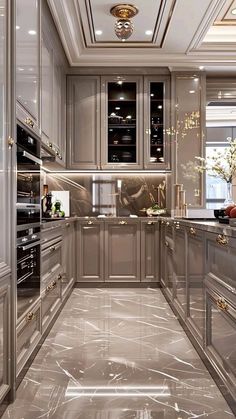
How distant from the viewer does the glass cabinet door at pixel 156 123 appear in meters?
5.24

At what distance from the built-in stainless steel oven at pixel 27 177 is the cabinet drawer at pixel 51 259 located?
15.6 inches

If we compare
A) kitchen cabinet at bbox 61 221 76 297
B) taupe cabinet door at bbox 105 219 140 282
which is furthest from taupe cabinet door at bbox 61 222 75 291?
taupe cabinet door at bbox 105 219 140 282

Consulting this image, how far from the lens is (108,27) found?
14.5 feet

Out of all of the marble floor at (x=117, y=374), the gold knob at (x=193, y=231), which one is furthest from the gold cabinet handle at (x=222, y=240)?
the marble floor at (x=117, y=374)

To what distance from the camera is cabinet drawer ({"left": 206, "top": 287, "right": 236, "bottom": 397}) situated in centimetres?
184

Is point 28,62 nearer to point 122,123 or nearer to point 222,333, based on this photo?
point 222,333

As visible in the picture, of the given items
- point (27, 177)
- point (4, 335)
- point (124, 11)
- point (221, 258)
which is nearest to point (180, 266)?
point (221, 258)

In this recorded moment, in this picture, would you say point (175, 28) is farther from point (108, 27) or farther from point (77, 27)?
point (77, 27)

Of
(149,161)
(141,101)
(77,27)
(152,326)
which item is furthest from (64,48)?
(152,326)

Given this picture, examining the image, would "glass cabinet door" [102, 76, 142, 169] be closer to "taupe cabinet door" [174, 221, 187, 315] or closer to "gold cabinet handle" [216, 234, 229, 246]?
"taupe cabinet door" [174, 221, 187, 315]

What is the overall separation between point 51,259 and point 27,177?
1.10 meters

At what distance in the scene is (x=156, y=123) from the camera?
5.29 meters

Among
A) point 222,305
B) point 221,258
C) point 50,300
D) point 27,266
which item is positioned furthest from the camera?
point 50,300

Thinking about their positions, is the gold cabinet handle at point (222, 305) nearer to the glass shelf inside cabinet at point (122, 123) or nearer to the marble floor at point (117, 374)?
the marble floor at point (117, 374)
